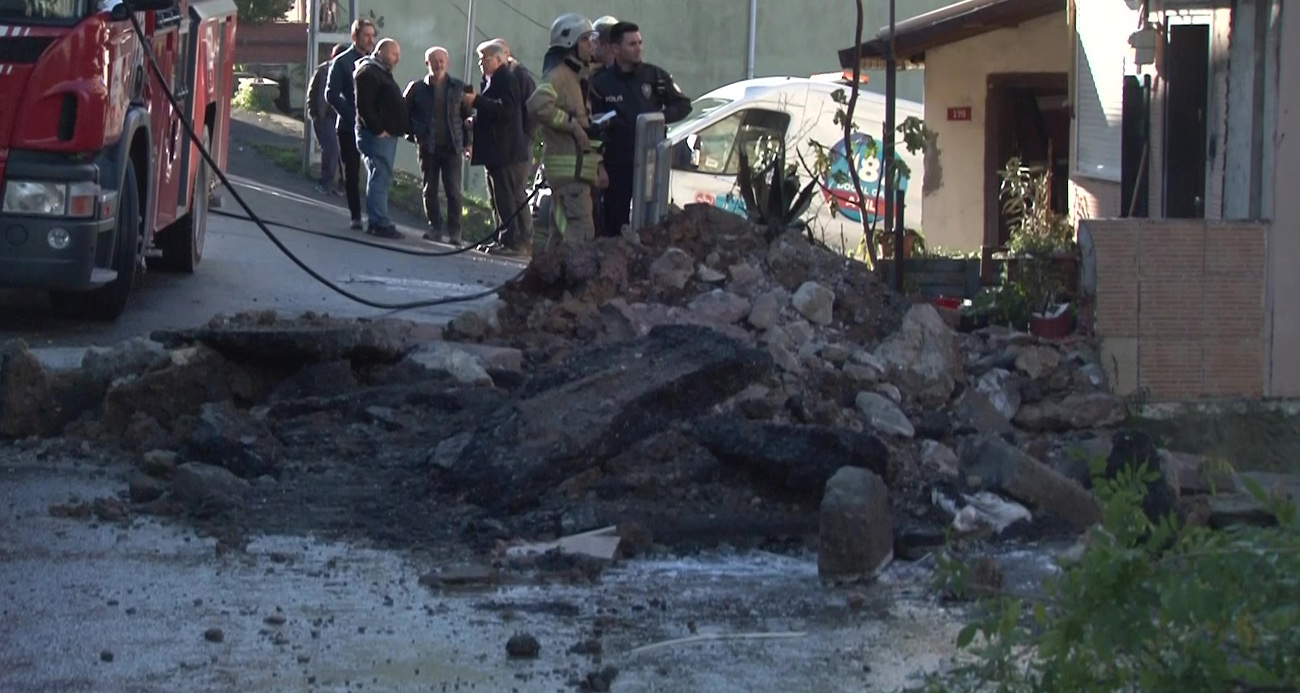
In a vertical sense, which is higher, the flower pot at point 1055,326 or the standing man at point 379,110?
the standing man at point 379,110

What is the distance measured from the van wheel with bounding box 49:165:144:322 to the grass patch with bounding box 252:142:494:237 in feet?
28.6

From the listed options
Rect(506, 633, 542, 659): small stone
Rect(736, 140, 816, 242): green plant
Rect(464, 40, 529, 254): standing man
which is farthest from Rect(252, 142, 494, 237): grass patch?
Rect(506, 633, 542, 659): small stone

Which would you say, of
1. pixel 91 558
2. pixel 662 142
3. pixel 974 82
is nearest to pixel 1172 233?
pixel 662 142

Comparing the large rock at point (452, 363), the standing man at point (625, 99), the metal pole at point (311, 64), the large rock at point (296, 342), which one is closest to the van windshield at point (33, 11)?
the large rock at point (296, 342)

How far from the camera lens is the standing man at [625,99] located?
12203 mm

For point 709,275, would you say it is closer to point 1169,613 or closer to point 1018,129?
point 1169,613

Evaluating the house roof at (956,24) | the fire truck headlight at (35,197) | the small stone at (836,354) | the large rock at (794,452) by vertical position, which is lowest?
the large rock at (794,452)

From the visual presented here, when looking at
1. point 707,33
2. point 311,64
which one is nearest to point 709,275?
point 311,64

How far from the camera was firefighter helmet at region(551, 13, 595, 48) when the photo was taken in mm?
11984

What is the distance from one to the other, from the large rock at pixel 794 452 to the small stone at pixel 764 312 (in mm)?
2495

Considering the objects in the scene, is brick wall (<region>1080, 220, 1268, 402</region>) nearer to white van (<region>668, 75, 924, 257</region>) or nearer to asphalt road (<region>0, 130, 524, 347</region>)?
asphalt road (<region>0, 130, 524, 347</region>)

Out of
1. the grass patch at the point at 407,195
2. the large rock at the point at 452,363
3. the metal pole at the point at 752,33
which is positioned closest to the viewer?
the large rock at the point at 452,363

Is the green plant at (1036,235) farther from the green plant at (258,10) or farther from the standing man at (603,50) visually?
the green plant at (258,10)

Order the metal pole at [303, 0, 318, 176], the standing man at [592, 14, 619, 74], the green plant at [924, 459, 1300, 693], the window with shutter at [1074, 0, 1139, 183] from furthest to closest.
Answer: the metal pole at [303, 0, 318, 176]
the window with shutter at [1074, 0, 1139, 183]
the standing man at [592, 14, 619, 74]
the green plant at [924, 459, 1300, 693]
